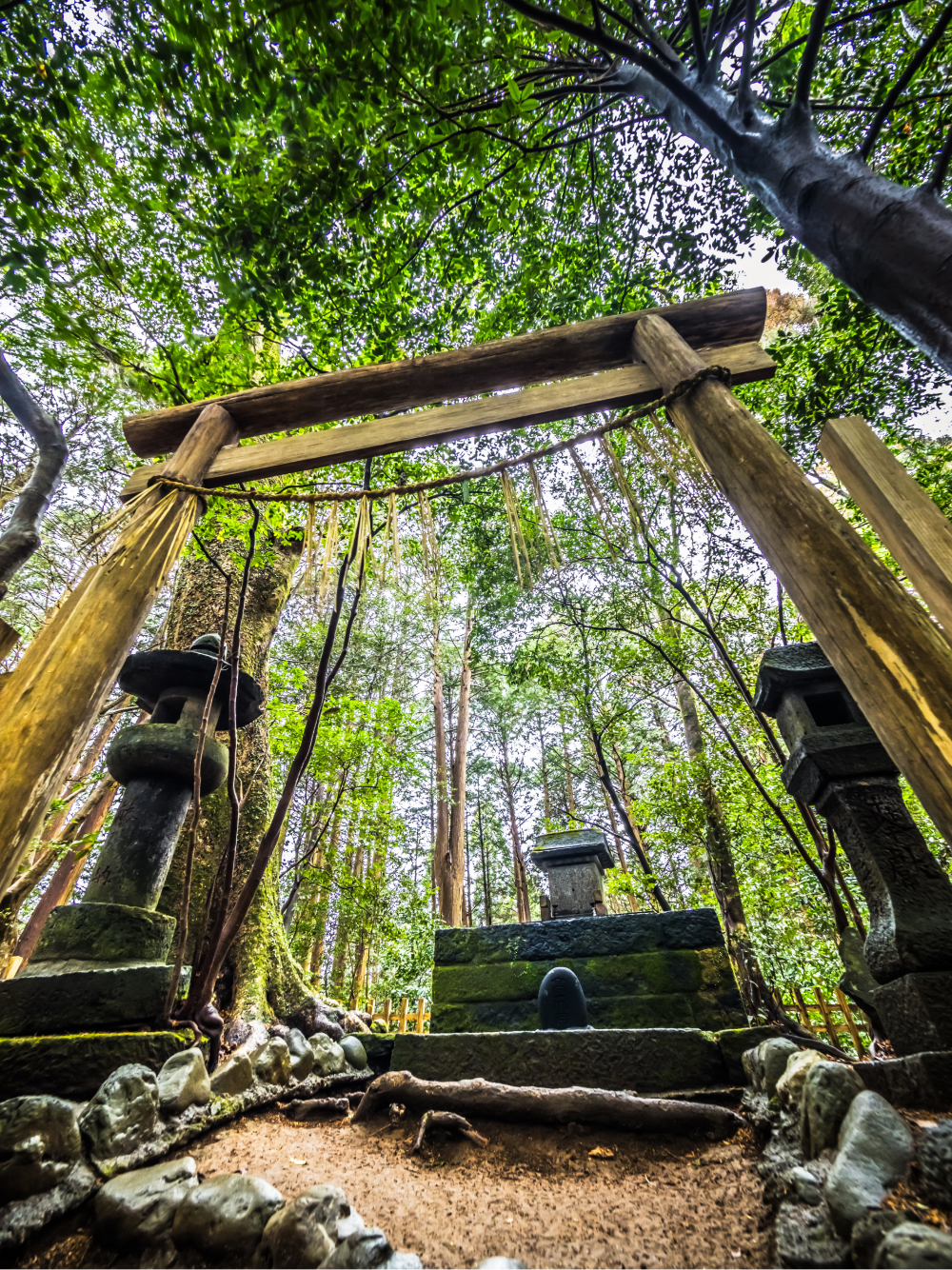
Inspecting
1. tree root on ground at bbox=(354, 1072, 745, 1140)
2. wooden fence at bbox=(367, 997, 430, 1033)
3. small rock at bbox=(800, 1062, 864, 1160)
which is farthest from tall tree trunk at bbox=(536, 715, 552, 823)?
small rock at bbox=(800, 1062, 864, 1160)

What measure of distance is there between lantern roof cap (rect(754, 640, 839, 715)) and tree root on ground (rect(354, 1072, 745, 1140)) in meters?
1.97

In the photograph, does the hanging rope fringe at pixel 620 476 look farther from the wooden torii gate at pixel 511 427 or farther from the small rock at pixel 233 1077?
the small rock at pixel 233 1077

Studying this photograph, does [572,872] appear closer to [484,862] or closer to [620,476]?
[620,476]

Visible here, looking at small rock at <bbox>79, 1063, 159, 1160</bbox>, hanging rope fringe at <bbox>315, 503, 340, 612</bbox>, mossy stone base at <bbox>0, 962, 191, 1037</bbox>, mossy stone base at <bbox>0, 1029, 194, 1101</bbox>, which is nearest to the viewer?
small rock at <bbox>79, 1063, 159, 1160</bbox>

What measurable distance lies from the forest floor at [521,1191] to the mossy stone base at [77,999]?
0.60 metres

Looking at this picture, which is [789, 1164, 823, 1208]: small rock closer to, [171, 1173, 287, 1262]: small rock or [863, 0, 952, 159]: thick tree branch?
[171, 1173, 287, 1262]: small rock

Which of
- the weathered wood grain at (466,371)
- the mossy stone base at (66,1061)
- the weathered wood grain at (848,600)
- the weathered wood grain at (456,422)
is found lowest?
the mossy stone base at (66,1061)

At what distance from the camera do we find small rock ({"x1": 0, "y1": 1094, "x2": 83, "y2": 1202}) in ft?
4.75

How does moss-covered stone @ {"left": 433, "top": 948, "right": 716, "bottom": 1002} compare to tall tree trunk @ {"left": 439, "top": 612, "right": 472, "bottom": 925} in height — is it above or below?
below

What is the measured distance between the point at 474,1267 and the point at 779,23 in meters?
8.66

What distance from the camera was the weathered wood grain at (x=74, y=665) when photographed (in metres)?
1.78

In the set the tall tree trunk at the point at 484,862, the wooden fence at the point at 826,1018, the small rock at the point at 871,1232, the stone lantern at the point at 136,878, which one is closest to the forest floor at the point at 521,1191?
the small rock at the point at 871,1232

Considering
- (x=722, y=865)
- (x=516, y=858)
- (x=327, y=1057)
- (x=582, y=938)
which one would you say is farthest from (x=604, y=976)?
(x=516, y=858)

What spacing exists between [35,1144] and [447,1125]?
59.4 inches
